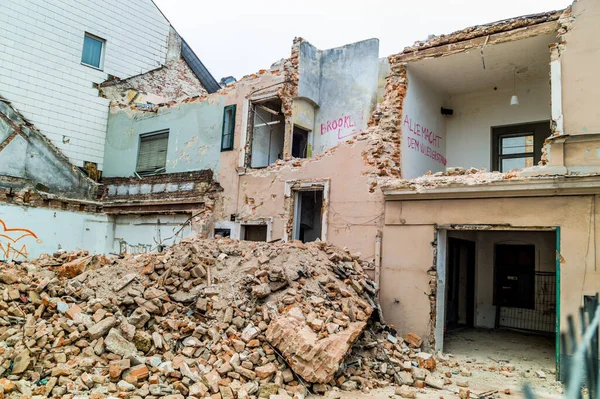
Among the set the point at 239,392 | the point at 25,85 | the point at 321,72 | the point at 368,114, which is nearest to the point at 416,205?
the point at 368,114

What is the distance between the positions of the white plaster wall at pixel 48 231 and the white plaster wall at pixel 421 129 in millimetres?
11325

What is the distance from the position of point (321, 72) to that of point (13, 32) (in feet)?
34.6

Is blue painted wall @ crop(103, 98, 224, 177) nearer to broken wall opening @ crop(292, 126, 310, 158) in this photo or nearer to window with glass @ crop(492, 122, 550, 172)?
broken wall opening @ crop(292, 126, 310, 158)

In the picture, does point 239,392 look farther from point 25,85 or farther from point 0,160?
point 25,85

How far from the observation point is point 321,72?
44.8 ft

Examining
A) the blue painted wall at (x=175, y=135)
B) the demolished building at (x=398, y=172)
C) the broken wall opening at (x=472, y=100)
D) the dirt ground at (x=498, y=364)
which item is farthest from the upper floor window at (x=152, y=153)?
the dirt ground at (x=498, y=364)

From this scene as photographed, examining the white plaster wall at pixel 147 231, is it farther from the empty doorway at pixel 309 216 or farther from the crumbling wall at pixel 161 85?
the crumbling wall at pixel 161 85

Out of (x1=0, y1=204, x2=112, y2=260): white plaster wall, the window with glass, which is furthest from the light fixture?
(x1=0, y1=204, x2=112, y2=260): white plaster wall

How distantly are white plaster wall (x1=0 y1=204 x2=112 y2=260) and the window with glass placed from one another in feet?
43.8

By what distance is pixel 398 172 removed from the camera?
10.2 meters

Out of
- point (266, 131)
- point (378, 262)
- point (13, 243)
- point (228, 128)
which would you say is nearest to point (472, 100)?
point (378, 262)

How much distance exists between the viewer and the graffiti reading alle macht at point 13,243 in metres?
13.0

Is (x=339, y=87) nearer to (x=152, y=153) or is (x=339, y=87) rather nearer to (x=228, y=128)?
(x=228, y=128)

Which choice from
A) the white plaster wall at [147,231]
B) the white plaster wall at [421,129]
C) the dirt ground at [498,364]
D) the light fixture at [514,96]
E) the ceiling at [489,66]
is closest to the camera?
the dirt ground at [498,364]
